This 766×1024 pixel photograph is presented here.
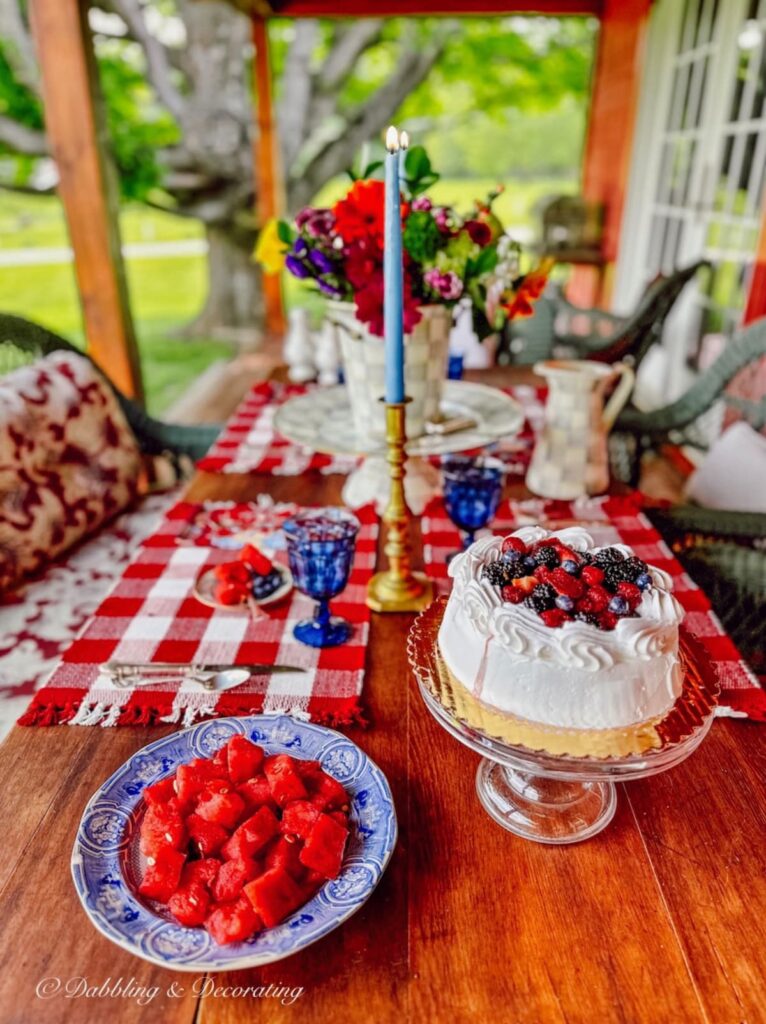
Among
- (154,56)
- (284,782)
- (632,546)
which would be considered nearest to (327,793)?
(284,782)

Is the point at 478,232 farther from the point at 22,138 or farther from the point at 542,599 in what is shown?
the point at 22,138

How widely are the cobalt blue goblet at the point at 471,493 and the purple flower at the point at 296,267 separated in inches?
17.2

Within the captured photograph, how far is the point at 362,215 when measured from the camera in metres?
1.14

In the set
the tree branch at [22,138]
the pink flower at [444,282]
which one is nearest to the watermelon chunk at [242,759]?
the pink flower at [444,282]

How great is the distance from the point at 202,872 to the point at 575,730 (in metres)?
0.35

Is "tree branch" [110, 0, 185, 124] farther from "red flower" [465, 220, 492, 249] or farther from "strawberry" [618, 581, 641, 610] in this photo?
"strawberry" [618, 581, 641, 610]

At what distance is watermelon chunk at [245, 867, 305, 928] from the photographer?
0.55 meters

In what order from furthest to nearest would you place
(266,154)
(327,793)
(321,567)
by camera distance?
(266,154), (321,567), (327,793)

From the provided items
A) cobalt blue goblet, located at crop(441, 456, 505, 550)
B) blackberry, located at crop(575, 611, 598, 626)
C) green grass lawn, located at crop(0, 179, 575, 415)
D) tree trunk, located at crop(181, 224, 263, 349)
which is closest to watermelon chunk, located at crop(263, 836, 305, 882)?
blackberry, located at crop(575, 611, 598, 626)

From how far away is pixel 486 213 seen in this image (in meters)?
1.20

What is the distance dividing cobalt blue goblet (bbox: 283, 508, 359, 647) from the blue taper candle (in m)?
0.19

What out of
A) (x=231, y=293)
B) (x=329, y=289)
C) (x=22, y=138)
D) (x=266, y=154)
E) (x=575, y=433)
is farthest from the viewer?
(x=231, y=293)

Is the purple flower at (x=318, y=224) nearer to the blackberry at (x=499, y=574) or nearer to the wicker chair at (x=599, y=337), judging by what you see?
the blackberry at (x=499, y=574)

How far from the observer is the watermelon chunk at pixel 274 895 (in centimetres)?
55
